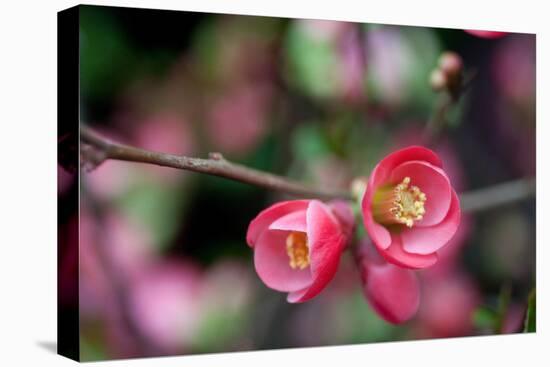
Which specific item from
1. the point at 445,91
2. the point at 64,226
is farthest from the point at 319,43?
the point at 64,226

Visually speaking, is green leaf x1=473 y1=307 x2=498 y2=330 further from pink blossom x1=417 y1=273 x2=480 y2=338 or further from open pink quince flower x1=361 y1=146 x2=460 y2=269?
open pink quince flower x1=361 y1=146 x2=460 y2=269

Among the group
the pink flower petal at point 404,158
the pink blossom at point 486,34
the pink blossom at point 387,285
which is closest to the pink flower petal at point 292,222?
the pink flower petal at point 404,158

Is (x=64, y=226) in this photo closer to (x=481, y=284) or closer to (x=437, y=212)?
(x=437, y=212)

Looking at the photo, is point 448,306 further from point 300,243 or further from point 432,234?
point 300,243

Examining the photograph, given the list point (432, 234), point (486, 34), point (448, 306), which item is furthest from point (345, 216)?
point (486, 34)

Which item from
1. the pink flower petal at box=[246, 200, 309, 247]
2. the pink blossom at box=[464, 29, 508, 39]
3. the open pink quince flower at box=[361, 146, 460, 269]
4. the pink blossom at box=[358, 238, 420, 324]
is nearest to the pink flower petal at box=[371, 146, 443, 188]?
the open pink quince flower at box=[361, 146, 460, 269]

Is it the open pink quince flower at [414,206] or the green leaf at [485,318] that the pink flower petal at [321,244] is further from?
the green leaf at [485,318]
